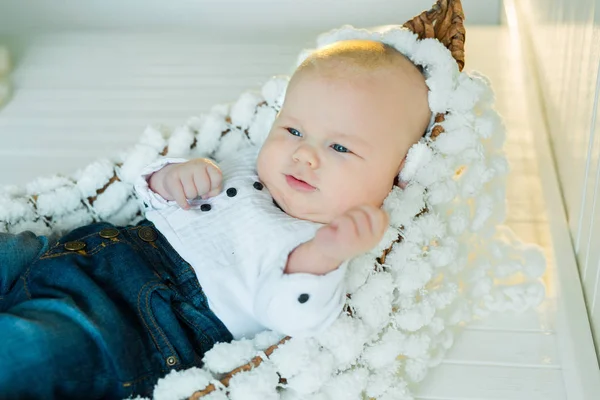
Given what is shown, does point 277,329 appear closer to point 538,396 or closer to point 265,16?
point 538,396

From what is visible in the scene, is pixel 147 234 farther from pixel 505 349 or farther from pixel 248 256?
pixel 505 349

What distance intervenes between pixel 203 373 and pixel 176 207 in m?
0.36

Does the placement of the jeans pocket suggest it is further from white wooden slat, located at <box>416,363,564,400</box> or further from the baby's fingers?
white wooden slat, located at <box>416,363,564,400</box>

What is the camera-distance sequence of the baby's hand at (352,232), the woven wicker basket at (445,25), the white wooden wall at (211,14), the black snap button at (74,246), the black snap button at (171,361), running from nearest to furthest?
the baby's hand at (352,232) → the black snap button at (171,361) → the black snap button at (74,246) → the woven wicker basket at (445,25) → the white wooden wall at (211,14)

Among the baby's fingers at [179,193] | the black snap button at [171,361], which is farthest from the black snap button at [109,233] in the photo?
the black snap button at [171,361]

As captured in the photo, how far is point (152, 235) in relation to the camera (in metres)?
1.47

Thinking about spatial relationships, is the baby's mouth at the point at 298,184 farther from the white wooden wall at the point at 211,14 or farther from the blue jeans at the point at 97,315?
the white wooden wall at the point at 211,14

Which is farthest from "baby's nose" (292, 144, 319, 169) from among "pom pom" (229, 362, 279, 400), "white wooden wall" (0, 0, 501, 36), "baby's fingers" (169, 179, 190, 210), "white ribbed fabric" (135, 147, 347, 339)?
"white wooden wall" (0, 0, 501, 36)

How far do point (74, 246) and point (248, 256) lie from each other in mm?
304

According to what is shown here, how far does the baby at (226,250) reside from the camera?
123cm

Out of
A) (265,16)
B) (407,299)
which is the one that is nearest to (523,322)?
(407,299)

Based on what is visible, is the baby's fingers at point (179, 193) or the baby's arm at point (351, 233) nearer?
the baby's arm at point (351, 233)

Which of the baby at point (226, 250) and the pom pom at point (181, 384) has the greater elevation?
the baby at point (226, 250)

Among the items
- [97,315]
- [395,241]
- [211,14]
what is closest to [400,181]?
[395,241]
